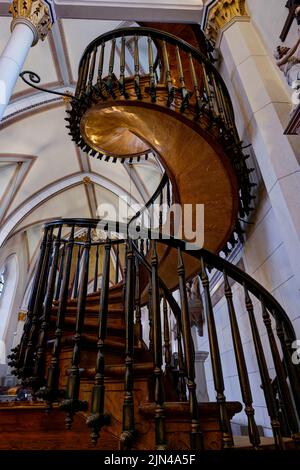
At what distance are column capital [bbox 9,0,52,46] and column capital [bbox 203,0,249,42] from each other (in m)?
1.76

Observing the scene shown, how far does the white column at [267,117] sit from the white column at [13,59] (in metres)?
1.95

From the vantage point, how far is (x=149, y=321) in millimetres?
2086

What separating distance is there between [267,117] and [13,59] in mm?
2273

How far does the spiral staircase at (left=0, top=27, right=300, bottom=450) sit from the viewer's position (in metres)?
1.25

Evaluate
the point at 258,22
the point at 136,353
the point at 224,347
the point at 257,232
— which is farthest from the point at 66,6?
the point at 224,347

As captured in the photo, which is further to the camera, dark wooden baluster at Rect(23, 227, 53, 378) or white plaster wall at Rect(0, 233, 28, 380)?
white plaster wall at Rect(0, 233, 28, 380)

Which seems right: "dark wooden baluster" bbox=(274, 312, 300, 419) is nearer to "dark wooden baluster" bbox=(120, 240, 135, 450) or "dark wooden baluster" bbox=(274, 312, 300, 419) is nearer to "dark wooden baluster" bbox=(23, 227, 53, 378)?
"dark wooden baluster" bbox=(120, 240, 135, 450)

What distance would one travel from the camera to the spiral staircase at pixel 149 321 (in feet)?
4.09

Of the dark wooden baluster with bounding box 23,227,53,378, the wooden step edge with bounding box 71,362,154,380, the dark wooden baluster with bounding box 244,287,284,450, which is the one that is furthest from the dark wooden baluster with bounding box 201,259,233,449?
the dark wooden baluster with bounding box 23,227,53,378

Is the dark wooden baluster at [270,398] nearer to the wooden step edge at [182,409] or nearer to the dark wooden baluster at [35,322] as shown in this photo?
the wooden step edge at [182,409]

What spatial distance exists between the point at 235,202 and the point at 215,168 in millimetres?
385

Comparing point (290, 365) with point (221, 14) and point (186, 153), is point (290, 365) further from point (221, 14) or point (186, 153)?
point (221, 14)

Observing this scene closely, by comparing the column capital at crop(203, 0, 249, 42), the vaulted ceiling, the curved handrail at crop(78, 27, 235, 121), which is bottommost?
the curved handrail at crop(78, 27, 235, 121)

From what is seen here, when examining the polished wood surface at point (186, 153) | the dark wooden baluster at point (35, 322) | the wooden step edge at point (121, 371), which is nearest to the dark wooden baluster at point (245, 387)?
the wooden step edge at point (121, 371)
